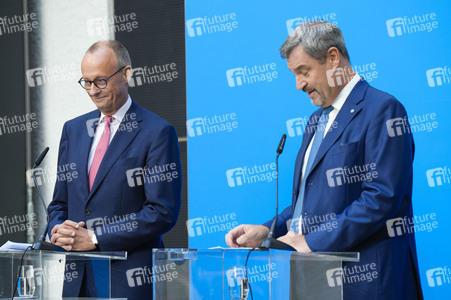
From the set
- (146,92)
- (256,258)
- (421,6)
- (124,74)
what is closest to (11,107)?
(146,92)

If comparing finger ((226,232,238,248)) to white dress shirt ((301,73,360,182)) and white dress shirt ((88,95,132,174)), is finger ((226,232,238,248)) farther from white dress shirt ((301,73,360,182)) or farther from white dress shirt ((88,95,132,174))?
white dress shirt ((88,95,132,174))

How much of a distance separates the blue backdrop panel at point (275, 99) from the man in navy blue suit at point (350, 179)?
111 centimetres

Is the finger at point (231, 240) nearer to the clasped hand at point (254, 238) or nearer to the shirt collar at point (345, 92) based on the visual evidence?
the clasped hand at point (254, 238)

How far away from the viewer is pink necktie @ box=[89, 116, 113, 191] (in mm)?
2893

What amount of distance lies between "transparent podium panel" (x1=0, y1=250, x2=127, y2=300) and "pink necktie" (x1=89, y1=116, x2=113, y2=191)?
523 mm

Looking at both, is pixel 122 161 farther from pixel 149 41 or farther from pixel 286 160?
pixel 149 41

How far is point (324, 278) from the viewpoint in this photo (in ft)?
6.28

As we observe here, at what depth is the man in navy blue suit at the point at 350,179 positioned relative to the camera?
2184 mm

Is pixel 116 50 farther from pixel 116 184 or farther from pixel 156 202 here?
pixel 156 202

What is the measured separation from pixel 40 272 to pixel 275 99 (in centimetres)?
195

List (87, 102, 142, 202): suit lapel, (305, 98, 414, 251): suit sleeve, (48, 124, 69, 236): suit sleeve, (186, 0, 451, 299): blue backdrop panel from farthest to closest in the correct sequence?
(186, 0, 451, 299): blue backdrop panel < (48, 124, 69, 236): suit sleeve < (87, 102, 142, 202): suit lapel < (305, 98, 414, 251): suit sleeve

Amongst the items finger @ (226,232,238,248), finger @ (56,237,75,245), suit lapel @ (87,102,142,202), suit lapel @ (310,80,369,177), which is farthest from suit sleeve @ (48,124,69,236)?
suit lapel @ (310,80,369,177)

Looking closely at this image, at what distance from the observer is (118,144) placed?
2885 millimetres

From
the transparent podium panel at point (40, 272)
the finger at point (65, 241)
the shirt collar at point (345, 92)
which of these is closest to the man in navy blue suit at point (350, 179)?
the shirt collar at point (345, 92)
